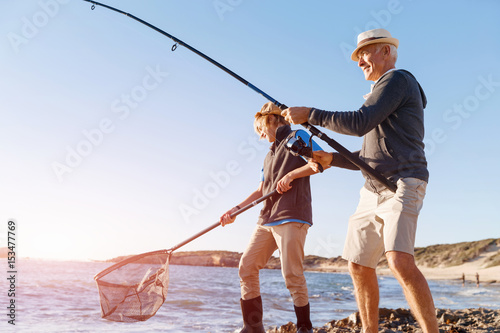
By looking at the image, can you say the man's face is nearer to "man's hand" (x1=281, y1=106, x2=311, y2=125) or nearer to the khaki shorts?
"man's hand" (x1=281, y1=106, x2=311, y2=125)

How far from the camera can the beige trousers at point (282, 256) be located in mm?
3748

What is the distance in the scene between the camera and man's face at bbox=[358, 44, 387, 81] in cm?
306

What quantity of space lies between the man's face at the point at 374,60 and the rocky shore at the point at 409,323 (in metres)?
3.47

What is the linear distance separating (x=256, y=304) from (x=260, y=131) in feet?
5.36

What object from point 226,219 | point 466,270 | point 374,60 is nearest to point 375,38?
point 374,60

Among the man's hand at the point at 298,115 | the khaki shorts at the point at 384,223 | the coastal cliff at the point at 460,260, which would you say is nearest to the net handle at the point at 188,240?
the khaki shorts at the point at 384,223

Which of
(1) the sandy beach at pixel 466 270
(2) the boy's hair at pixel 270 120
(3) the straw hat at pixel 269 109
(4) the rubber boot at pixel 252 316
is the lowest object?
(1) the sandy beach at pixel 466 270

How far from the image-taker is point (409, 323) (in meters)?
6.54

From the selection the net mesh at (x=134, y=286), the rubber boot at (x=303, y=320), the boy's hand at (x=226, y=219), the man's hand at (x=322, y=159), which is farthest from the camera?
the boy's hand at (x=226, y=219)

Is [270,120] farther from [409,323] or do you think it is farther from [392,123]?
[409,323]

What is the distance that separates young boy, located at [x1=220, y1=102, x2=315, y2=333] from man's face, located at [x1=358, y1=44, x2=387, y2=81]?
0.86 metres

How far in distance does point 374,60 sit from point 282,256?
1745 millimetres

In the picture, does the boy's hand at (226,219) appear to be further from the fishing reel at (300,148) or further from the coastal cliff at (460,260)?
the coastal cliff at (460,260)

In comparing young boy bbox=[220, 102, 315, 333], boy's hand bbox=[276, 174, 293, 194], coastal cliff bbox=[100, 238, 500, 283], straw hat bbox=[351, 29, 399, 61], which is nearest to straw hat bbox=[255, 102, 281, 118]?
young boy bbox=[220, 102, 315, 333]
